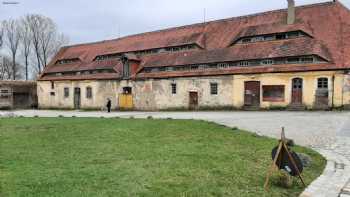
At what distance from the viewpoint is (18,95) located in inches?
1799

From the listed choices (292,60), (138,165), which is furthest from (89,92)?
(138,165)

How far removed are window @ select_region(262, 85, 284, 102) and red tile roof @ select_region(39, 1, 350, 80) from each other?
2.55 metres

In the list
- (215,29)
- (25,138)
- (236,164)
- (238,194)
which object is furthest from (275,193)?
(215,29)

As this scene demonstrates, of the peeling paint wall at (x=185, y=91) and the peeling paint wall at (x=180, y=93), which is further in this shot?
the peeling paint wall at (x=180, y=93)

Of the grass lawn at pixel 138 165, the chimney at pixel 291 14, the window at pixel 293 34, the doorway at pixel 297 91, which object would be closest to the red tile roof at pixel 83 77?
the window at pixel 293 34

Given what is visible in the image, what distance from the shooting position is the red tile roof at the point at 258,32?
25312mm

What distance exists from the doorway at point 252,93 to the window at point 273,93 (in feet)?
1.98

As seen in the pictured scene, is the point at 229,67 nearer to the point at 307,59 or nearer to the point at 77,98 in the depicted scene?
the point at 307,59

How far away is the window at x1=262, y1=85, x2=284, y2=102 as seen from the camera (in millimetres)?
26047

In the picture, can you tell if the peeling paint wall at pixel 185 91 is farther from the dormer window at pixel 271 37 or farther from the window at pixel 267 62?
the dormer window at pixel 271 37

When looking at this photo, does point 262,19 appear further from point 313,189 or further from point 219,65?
point 313,189

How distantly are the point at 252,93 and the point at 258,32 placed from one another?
19.5ft

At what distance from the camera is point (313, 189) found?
5863 mm

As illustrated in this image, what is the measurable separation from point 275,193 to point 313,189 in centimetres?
80
